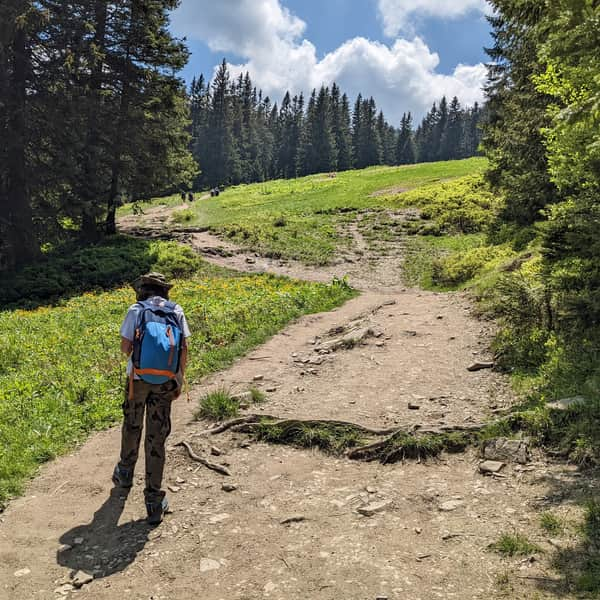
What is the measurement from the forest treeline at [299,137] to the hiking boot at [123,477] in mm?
96001

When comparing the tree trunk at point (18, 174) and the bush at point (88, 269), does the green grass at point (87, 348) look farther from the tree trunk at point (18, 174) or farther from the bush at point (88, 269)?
the tree trunk at point (18, 174)

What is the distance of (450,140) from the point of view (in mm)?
132250

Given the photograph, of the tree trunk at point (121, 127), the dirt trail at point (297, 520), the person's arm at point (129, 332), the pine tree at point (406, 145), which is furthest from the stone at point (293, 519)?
the pine tree at point (406, 145)

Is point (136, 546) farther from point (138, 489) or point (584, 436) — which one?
point (584, 436)

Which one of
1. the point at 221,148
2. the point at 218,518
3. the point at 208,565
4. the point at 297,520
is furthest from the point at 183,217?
the point at 221,148

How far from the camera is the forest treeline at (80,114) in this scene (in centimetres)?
2203

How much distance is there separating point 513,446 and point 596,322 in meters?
3.20

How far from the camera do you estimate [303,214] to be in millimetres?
38844

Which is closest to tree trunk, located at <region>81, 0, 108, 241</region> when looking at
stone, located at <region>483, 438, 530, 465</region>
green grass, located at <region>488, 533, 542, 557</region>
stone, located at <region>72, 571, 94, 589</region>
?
stone, located at <region>72, 571, 94, 589</region>

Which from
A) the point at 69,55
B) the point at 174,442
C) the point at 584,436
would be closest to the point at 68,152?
the point at 69,55

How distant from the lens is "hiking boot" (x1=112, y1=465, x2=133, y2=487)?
19.5ft

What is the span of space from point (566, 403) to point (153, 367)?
4.91 meters

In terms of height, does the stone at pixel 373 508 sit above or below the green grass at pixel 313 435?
below

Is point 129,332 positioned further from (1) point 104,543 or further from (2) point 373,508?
(2) point 373,508
